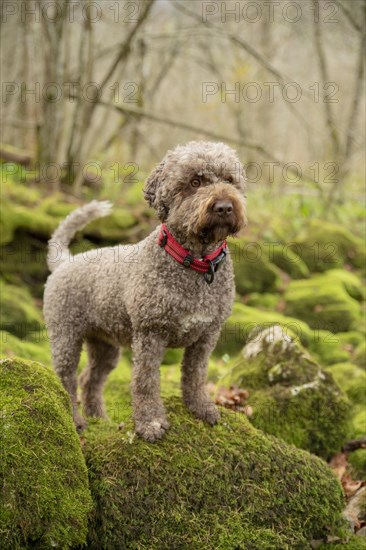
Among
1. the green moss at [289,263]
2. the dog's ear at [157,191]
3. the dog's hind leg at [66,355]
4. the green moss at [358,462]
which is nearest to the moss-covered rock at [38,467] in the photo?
the dog's hind leg at [66,355]

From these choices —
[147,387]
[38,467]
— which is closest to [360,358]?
[147,387]

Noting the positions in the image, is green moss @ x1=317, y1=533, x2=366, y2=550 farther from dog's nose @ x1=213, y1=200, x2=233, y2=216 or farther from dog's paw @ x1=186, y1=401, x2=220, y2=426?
dog's nose @ x1=213, y1=200, x2=233, y2=216

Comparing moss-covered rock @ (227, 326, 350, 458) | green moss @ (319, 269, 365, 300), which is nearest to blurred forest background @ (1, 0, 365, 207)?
green moss @ (319, 269, 365, 300)

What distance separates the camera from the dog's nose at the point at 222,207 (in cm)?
325

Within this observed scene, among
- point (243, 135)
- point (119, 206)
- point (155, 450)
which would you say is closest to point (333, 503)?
point (155, 450)

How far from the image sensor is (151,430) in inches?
147

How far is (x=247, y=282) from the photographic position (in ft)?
32.3

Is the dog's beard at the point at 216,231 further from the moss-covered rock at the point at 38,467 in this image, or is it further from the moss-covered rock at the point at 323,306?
the moss-covered rock at the point at 323,306

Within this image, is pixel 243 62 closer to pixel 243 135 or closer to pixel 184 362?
pixel 243 135

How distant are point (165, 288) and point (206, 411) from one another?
102 cm

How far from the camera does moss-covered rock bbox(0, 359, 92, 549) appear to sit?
9.23 feet

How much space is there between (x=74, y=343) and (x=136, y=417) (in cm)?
91

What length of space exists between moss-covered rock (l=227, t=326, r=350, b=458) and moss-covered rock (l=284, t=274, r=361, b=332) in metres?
3.71

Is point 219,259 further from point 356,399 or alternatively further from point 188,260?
point 356,399
